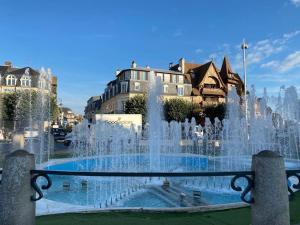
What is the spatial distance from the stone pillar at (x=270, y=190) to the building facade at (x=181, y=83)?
51.0 meters

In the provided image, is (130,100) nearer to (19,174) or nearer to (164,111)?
(164,111)

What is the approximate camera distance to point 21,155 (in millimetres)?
3508

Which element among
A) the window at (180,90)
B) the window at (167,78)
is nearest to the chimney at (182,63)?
the window at (180,90)

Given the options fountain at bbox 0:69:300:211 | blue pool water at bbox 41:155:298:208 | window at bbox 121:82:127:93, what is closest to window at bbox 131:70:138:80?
window at bbox 121:82:127:93

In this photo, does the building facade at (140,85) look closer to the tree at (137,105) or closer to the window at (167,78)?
the window at (167,78)

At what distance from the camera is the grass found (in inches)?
238

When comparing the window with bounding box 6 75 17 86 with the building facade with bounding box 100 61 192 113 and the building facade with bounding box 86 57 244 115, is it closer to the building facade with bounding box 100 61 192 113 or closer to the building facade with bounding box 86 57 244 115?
the building facade with bounding box 86 57 244 115

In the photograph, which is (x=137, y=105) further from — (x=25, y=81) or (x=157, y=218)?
(x=157, y=218)

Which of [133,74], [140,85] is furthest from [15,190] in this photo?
[140,85]

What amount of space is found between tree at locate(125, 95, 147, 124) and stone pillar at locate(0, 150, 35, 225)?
46188mm

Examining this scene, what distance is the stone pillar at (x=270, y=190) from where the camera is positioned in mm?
3424

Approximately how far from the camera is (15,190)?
3441 mm

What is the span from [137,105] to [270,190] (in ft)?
154

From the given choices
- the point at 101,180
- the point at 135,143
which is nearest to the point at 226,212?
the point at 101,180
